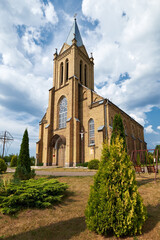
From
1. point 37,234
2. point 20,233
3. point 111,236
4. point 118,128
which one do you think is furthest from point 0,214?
point 118,128

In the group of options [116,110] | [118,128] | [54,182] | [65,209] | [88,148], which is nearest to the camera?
[65,209]

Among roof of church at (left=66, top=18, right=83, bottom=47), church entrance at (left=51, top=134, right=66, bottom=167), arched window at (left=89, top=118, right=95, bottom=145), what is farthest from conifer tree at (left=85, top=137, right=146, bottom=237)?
roof of church at (left=66, top=18, right=83, bottom=47)

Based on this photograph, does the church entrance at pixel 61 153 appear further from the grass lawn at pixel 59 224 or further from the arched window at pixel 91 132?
the grass lawn at pixel 59 224

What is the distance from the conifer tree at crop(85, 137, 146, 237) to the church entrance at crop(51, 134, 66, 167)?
19.3m

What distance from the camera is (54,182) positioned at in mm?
6285

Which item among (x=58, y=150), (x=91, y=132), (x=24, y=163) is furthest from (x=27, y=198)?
(x=58, y=150)

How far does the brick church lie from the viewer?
20.1 m

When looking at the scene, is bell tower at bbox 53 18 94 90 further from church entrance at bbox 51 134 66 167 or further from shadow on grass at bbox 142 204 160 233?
shadow on grass at bbox 142 204 160 233

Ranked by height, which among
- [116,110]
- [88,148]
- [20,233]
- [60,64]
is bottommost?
[20,233]

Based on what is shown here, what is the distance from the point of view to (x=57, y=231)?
3.74 m

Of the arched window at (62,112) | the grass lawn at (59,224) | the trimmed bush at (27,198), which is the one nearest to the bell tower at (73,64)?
the arched window at (62,112)

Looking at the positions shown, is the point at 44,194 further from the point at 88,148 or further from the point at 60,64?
the point at 60,64

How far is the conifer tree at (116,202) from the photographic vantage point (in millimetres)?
3195

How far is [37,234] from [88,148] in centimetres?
1688
